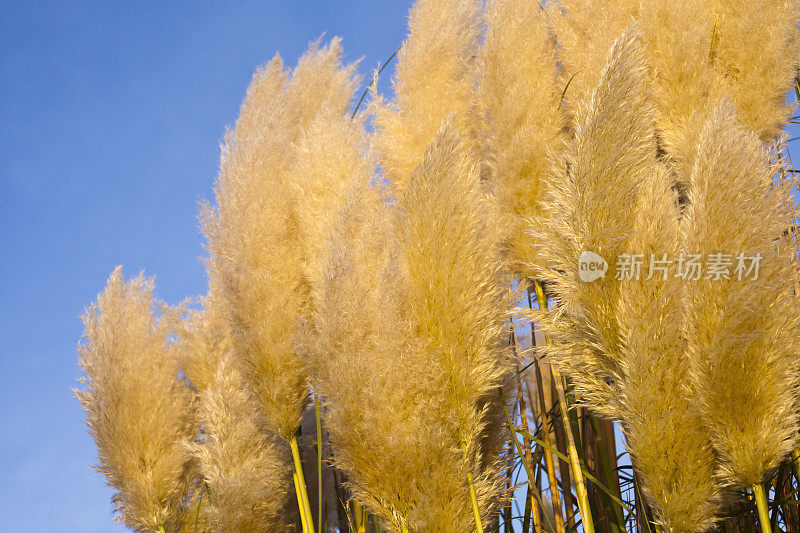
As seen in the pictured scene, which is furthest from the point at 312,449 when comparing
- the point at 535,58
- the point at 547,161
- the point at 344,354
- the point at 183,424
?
the point at 535,58

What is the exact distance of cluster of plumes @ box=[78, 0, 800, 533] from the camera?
1.60 meters

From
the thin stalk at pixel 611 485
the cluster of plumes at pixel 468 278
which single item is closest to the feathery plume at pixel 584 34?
the cluster of plumes at pixel 468 278

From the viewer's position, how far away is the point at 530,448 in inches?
93.9

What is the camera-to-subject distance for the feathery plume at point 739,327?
62.0 inches

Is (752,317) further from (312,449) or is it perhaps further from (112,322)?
(112,322)

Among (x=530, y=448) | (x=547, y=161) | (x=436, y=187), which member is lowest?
(x=530, y=448)

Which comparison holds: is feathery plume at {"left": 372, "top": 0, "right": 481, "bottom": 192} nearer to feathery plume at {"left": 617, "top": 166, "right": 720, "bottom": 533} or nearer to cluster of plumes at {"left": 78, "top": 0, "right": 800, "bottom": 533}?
cluster of plumes at {"left": 78, "top": 0, "right": 800, "bottom": 533}

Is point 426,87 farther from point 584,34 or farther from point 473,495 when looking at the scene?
point 473,495

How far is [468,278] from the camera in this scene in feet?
6.00

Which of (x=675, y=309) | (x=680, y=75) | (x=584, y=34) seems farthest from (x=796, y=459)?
(x=584, y=34)

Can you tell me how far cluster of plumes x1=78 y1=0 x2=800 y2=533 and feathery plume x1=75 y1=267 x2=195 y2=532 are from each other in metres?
0.01

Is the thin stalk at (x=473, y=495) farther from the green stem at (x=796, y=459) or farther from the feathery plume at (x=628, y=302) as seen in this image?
the green stem at (x=796, y=459)

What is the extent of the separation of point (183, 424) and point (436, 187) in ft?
6.00

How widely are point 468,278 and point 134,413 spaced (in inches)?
63.8
